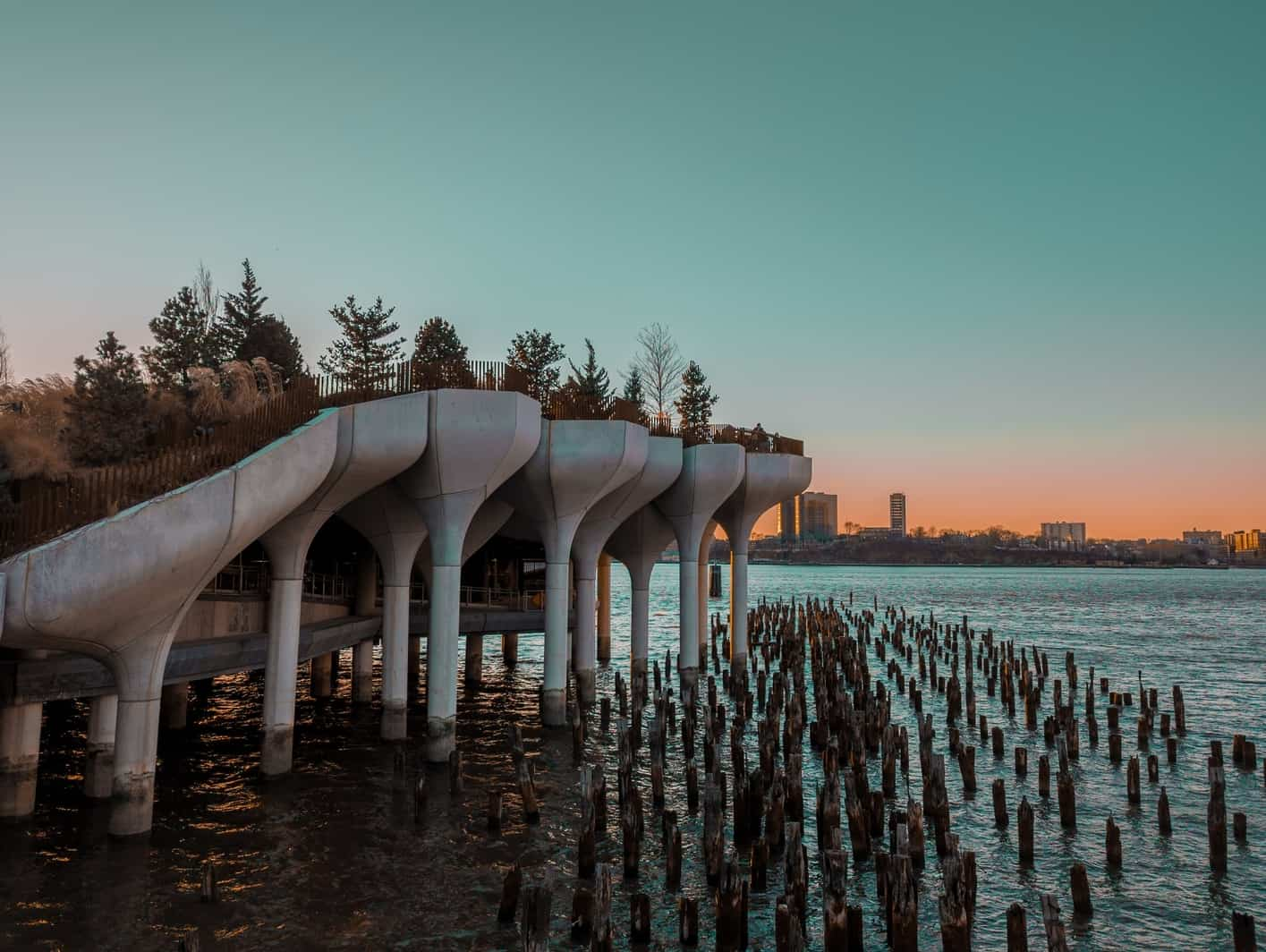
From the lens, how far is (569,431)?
2625 centimetres

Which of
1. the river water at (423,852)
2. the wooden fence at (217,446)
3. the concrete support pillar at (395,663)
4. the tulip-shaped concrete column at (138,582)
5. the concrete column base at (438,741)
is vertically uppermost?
the wooden fence at (217,446)

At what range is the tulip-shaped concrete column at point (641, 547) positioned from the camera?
Answer: 37656mm

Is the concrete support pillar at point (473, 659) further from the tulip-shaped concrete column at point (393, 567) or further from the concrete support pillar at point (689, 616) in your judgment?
the tulip-shaped concrete column at point (393, 567)

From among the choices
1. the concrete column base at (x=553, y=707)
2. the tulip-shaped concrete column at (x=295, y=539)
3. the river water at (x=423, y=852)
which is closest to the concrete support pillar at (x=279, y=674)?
the tulip-shaped concrete column at (x=295, y=539)

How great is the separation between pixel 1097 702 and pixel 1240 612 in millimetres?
75000

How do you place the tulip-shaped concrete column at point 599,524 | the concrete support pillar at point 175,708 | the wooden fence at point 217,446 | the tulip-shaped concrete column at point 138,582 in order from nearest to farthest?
the tulip-shaped concrete column at point 138,582 → the wooden fence at point 217,446 → the concrete support pillar at point 175,708 → the tulip-shaped concrete column at point 599,524

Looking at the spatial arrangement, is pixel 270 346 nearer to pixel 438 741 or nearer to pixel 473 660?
pixel 473 660

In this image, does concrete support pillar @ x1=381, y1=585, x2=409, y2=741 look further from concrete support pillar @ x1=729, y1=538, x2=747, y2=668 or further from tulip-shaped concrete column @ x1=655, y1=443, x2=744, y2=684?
concrete support pillar @ x1=729, y1=538, x2=747, y2=668

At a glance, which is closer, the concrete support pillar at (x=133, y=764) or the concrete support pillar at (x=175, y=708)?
the concrete support pillar at (x=133, y=764)

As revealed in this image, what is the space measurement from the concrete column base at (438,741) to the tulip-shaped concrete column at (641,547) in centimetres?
1482

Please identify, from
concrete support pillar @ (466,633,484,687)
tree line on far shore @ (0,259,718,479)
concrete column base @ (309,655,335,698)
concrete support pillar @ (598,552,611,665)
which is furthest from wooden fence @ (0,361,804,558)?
concrete support pillar @ (598,552,611,665)

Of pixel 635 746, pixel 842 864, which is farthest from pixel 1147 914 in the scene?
pixel 635 746

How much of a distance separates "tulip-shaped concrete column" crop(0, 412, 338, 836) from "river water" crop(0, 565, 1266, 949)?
6.98 feet

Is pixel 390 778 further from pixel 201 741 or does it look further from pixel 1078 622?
pixel 1078 622
